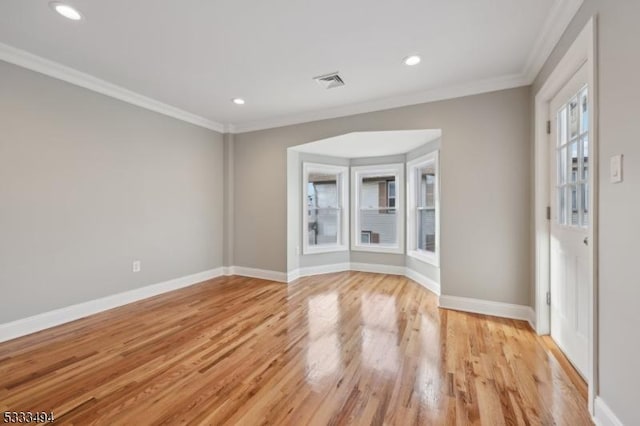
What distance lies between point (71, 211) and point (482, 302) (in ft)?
14.7

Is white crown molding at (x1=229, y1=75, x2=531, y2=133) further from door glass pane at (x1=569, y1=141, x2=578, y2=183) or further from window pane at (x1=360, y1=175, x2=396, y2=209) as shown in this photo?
window pane at (x1=360, y1=175, x2=396, y2=209)

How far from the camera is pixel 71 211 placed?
2852mm

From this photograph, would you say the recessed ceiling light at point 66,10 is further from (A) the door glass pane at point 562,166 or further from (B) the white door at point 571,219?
(A) the door glass pane at point 562,166

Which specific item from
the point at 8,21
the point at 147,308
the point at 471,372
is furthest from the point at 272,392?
the point at 8,21

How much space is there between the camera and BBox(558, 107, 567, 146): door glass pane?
222 cm

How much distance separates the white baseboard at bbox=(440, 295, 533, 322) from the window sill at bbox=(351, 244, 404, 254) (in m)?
1.58

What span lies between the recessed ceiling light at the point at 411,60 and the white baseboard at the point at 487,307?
252 cm

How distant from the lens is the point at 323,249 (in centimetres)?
491

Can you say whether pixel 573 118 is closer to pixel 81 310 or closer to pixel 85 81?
pixel 85 81

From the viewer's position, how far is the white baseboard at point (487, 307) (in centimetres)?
282

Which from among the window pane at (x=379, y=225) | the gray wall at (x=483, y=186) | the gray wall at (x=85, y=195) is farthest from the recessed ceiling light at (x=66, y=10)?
the window pane at (x=379, y=225)

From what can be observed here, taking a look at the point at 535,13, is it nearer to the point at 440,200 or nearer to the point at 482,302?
the point at 440,200

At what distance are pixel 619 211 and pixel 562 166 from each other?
1.19 meters

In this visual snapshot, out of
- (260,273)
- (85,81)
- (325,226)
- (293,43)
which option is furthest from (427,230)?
(85,81)
